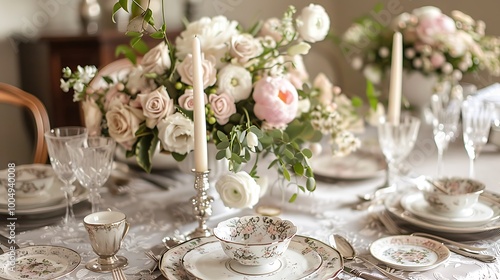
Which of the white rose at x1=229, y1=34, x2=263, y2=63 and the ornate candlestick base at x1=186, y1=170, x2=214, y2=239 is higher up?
the white rose at x1=229, y1=34, x2=263, y2=63

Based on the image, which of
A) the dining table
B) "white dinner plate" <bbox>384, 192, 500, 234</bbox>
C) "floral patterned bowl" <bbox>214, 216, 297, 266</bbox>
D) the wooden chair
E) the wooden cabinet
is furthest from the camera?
the wooden cabinet

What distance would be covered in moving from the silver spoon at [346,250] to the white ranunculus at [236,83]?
1.14ft

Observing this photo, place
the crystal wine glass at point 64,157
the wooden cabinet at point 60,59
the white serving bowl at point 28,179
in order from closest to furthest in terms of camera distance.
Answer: the crystal wine glass at point 64,157 < the white serving bowl at point 28,179 < the wooden cabinet at point 60,59

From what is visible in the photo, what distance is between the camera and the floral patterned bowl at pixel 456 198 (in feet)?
4.19

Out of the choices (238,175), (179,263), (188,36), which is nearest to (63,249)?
(179,263)

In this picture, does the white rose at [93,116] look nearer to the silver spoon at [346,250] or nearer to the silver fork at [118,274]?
the silver fork at [118,274]

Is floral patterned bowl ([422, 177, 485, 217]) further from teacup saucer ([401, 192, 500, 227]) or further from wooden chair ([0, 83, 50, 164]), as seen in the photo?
wooden chair ([0, 83, 50, 164])

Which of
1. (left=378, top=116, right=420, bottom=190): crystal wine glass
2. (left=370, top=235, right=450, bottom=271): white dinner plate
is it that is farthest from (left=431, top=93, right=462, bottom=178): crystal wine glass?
(left=370, top=235, right=450, bottom=271): white dinner plate

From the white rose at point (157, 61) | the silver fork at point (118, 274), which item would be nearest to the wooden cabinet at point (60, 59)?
the white rose at point (157, 61)

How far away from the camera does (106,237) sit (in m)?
1.10

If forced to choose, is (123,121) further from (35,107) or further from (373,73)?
(373,73)

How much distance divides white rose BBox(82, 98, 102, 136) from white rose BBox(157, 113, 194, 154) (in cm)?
21

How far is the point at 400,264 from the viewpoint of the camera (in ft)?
3.60

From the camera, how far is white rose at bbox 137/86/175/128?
1.29m
